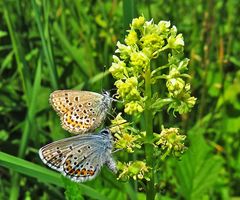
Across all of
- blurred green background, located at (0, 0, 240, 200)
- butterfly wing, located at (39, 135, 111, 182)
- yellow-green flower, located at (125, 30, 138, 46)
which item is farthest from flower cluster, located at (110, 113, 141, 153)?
blurred green background, located at (0, 0, 240, 200)

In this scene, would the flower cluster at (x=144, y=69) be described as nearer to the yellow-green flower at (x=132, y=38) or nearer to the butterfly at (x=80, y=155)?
the yellow-green flower at (x=132, y=38)

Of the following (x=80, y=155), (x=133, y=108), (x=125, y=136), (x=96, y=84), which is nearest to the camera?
(x=133, y=108)

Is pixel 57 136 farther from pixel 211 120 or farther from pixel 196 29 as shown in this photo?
pixel 196 29

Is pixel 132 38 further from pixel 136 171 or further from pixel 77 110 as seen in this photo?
pixel 136 171

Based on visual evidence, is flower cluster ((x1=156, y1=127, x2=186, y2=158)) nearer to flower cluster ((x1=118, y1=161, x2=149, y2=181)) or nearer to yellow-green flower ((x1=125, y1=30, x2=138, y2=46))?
flower cluster ((x1=118, y1=161, x2=149, y2=181))

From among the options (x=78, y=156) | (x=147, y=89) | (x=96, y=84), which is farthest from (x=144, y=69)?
(x=96, y=84)

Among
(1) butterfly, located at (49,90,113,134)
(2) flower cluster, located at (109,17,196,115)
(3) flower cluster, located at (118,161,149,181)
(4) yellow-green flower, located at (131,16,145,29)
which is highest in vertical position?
(4) yellow-green flower, located at (131,16,145,29)

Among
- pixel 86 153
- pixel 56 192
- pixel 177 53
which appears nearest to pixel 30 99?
pixel 56 192
